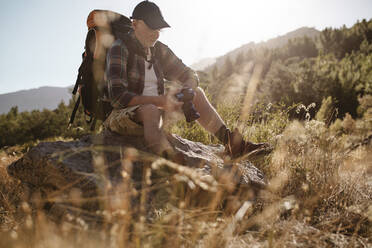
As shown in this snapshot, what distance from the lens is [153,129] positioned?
170cm

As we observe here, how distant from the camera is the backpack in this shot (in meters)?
2.22

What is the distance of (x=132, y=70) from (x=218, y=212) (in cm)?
147

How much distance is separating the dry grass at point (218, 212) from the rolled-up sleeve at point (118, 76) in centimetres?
60

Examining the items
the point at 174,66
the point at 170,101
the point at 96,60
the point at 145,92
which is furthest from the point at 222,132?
the point at 96,60

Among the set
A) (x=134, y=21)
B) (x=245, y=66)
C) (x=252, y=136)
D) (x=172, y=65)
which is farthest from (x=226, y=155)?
(x=245, y=66)

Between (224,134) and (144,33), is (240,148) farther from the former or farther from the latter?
(144,33)

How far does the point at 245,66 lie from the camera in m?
47.0

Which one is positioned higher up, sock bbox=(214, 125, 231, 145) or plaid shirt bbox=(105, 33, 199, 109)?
plaid shirt bbox=(105, 33, 199, 109)

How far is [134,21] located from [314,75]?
16291mm

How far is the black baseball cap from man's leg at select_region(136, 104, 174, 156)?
0.83 metres

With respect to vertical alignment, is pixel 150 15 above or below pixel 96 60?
above

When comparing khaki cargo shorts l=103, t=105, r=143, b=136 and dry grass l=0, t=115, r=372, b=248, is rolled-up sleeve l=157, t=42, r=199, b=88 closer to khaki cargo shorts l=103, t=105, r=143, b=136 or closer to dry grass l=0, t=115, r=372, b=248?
khaki cargo shorts l=103, t=105, r=143, b=136

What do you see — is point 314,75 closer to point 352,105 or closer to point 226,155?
point 352,105

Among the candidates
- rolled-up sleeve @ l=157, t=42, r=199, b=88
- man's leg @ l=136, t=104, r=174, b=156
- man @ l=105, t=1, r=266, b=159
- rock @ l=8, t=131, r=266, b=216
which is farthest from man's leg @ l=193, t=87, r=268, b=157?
man's leg @ l=136, t=104, r=174, b=156
